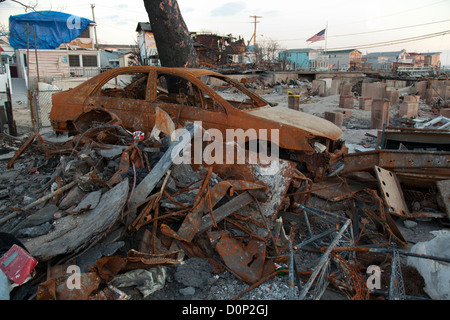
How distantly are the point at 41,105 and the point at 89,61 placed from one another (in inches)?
704

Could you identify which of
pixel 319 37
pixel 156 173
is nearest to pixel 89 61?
pixel 319 37

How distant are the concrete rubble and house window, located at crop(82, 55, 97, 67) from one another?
2266 cm

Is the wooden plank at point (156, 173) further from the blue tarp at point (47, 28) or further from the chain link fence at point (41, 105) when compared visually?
the blue tarp at point (47, 28)

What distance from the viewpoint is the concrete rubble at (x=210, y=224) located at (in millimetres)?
2660

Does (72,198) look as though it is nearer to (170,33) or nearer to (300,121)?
(300,121)

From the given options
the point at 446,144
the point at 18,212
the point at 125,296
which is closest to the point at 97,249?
the point at 125,296

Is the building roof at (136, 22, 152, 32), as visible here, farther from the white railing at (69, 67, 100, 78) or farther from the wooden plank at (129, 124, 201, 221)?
the wooden plank at (129, 124, 201, 221)

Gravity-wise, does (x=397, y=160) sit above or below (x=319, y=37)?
below

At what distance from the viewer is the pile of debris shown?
2648 mm

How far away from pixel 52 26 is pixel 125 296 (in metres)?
27.7

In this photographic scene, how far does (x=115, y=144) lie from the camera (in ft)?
15.3

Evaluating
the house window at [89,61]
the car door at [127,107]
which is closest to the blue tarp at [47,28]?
the house window at [89,61]

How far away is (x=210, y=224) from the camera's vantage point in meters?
3.22

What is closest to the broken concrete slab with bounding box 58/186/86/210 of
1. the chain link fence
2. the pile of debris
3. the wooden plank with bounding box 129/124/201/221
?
the pile of debris
